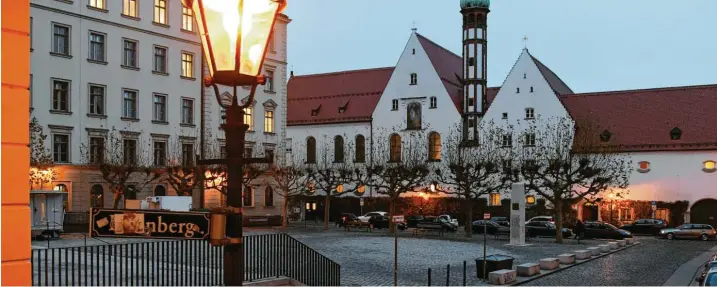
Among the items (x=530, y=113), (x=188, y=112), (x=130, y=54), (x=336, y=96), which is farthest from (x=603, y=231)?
(x=336, y=96)

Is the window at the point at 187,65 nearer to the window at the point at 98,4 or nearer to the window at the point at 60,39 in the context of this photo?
the window at the point at 98,4

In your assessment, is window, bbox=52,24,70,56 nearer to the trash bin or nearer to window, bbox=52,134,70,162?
window, bbox=52,134,70,162

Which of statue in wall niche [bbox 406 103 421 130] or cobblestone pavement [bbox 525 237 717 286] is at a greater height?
statue in wall niche [bbox 406 103 421 130]

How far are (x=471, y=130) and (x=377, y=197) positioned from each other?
10857 mm

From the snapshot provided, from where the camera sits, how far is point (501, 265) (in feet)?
80.7

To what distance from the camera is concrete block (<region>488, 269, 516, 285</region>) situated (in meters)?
22.9

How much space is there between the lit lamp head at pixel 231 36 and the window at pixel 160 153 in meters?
47.3

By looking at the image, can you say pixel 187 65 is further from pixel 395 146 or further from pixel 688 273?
pixel 688 273

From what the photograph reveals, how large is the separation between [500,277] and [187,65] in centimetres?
3554

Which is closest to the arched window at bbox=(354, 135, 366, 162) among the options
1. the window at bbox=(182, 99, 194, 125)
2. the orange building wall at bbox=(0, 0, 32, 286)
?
the window at bbox=(182, 99, 194, 125)

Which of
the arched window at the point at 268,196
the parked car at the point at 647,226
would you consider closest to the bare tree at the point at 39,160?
the arched window at the point at 268,196

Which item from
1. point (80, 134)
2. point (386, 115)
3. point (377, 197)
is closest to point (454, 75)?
point (386, 115)

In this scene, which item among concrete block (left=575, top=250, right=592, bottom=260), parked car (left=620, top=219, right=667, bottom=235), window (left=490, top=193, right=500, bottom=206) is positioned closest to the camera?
concrete block (left=575, top=250, right=592, bottom=260)

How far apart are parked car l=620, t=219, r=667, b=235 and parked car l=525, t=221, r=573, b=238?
23.5 ft
